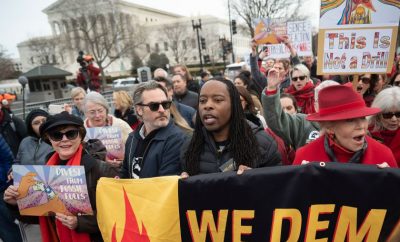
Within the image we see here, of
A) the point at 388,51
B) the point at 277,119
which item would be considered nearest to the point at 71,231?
the point at 277,119

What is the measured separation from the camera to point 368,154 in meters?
1.90

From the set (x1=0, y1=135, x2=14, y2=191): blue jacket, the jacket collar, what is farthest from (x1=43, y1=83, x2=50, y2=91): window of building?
the jacket collar

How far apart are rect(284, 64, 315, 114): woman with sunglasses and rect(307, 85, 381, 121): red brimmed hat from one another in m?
2.39

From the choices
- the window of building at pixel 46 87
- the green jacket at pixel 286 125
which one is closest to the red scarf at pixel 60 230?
the green jacket at pixel 286 125

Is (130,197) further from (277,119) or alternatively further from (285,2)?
(285,2)

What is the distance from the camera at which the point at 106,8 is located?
176 ft

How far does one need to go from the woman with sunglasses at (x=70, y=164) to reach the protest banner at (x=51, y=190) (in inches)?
2.4

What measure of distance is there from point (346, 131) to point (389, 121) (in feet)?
2.60

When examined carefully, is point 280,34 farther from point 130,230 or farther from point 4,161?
point 130,230

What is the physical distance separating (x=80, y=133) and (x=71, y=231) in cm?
76

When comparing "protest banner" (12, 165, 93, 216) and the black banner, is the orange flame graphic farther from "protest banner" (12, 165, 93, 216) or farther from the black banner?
"protest banner" (12, 165, 93, 216)

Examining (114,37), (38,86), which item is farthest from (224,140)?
(114,37)

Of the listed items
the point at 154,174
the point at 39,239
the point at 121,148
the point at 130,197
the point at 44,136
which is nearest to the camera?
the point at 130,197

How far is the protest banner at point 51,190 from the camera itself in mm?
2367
